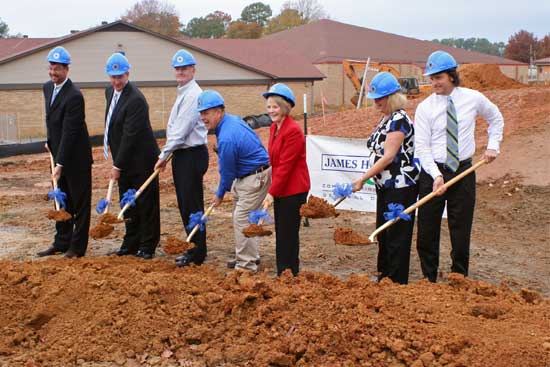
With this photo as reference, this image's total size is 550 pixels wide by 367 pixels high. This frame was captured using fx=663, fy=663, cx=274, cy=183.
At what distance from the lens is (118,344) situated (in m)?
4.30

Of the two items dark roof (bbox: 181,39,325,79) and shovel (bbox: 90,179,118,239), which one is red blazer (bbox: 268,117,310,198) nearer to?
shovel (bbox: 90,179,118,239)

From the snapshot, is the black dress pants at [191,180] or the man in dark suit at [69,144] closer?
the black dress pants at [191,180]

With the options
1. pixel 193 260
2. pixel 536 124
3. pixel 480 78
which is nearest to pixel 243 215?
pixel 193 260

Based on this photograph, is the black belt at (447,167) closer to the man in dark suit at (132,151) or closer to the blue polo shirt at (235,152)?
the blue polo shirt at (235,152)

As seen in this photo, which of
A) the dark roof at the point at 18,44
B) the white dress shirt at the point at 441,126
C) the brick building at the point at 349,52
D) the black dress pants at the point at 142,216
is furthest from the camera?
the brick building at the point at 349,52

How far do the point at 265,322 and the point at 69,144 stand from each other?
3564mm

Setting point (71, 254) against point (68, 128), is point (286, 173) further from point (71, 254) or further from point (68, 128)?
point (71, 254)

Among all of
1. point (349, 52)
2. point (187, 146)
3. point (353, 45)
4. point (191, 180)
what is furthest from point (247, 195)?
Answer: point (353, 45)

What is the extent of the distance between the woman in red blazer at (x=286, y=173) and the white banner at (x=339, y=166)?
9.56 ft

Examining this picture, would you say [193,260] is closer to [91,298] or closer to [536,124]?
[91,298]

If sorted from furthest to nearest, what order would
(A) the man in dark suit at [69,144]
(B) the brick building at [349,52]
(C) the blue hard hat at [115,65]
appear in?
(B) the brick building at [349,52] < (A) the man in dark suit at [69,144] < (C) the blue hard hat at [115,65]

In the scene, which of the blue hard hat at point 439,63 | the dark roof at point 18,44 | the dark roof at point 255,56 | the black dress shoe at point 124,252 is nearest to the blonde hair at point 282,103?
the blue hard hat at point 439,63

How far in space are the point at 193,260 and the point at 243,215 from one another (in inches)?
34.2

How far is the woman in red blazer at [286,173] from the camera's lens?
568cm
